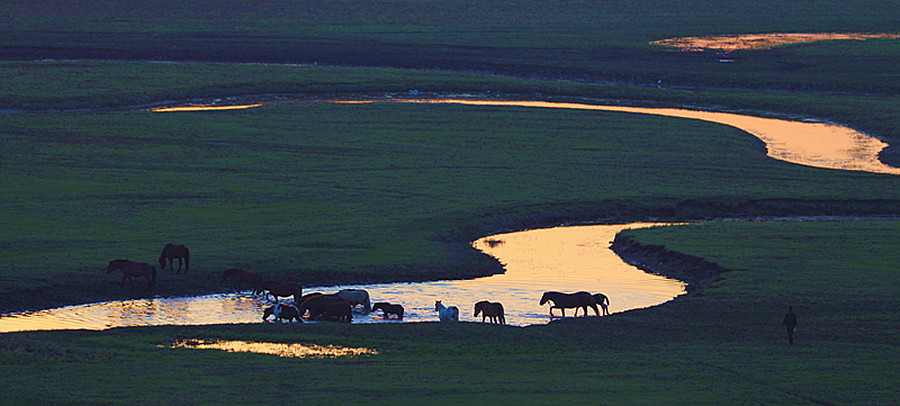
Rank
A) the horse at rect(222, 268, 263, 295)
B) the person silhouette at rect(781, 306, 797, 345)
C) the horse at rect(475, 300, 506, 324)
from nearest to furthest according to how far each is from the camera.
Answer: the person silhouette at rect(781, 306, 797, 345) < the horse at rect(475, 300, 506, 324) < the horse at rect(222, 268, 263, 295)

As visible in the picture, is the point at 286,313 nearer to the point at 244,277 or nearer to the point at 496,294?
the point at 244,277

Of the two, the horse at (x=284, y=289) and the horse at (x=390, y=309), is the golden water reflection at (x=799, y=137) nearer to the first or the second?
the horse at (x=390, y=309)

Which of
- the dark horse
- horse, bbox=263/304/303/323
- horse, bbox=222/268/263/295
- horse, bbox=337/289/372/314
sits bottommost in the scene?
horse, bbox=263/304/303/323

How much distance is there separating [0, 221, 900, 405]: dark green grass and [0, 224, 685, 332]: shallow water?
6.68ft

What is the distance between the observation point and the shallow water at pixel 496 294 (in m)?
25.9

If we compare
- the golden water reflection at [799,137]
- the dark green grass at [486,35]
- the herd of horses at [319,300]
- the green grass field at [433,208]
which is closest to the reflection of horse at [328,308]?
the herd of horses at [319,300]

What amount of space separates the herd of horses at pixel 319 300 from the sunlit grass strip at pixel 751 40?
3741 inches

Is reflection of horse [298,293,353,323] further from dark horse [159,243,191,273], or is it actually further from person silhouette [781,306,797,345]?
person silhouette [781,306,797,345]

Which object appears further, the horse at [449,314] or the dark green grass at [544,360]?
the horse at [449,314]

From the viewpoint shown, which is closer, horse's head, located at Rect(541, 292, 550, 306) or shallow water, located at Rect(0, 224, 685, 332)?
shallow water, located at Rect(0, 224, 685, 332)

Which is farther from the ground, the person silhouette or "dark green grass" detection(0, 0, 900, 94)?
"dark green grass" detection(0, 0, 900, 94)

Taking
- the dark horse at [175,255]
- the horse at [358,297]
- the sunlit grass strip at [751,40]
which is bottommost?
the horse at [358,297]

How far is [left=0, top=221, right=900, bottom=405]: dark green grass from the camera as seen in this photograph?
18.0m

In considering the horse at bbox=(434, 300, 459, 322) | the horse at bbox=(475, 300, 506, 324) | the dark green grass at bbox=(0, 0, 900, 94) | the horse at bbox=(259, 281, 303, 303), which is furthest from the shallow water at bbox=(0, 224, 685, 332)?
the dark green grass at bbox=(0, 0, 900, 94)
